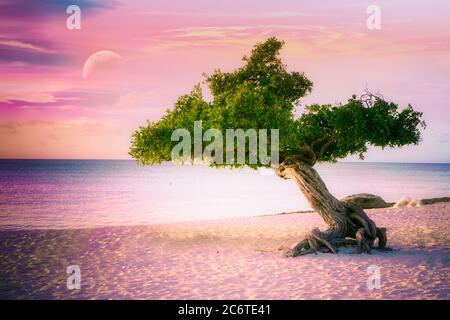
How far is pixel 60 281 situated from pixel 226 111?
7.18 m

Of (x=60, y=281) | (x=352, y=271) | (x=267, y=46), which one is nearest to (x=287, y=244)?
(x=352, y=271)

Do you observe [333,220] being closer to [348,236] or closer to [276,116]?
[348,236]

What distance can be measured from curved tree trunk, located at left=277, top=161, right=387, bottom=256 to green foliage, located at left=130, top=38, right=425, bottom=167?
71cm

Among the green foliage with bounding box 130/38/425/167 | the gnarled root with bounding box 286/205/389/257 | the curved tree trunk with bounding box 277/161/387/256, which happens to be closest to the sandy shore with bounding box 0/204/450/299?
the gnarled root with bounding box 286/205/389/257

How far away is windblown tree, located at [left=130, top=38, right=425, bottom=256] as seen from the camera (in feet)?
48.9

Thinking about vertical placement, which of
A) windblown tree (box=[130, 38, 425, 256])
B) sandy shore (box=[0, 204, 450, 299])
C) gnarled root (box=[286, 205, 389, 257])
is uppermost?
windblown tree (box=[130, 38, 425, 256])

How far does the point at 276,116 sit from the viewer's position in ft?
48.4

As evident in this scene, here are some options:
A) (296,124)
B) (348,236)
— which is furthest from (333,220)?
(296,124)

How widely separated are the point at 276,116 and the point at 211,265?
208 inches

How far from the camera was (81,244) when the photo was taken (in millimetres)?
19172

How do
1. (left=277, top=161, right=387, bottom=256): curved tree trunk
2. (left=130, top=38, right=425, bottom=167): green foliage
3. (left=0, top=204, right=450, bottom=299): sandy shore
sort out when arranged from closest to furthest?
1. (left=0, top=204, right=450, bottom=299): sandy shore
2. (left=130, top=38, right=425, bottom=167): green foliage
3. (left=277, top=161, right=387, bottom=256): curved tree trunk

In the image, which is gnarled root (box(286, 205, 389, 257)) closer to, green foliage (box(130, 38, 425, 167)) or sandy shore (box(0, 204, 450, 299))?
sandy shore (box(0, 204, 450, 299))

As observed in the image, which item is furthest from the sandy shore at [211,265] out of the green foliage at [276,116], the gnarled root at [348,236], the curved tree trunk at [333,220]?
the green foliage at [276,116]
